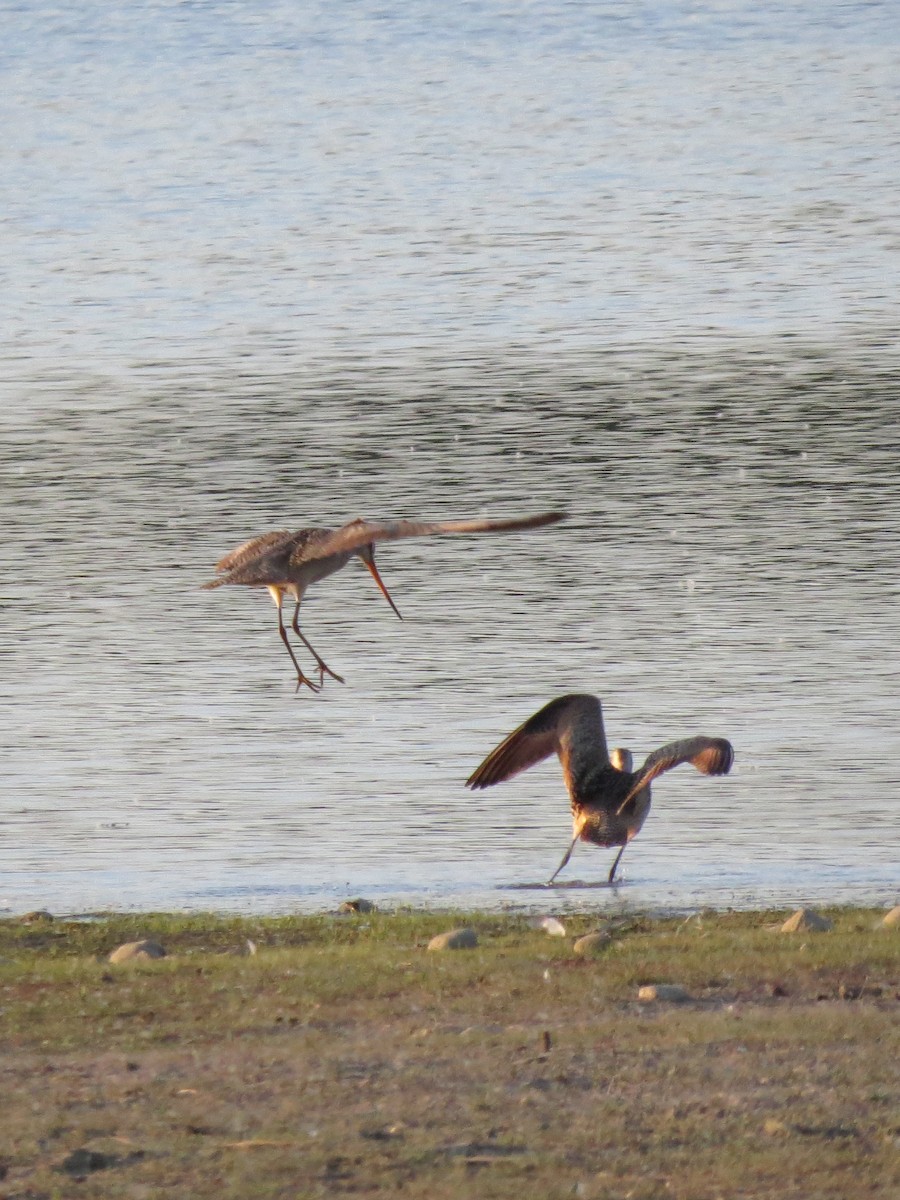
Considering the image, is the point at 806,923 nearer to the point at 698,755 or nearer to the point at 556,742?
the point at 698,755

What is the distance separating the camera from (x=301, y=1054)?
7.61 m

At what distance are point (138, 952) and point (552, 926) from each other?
1.64 m

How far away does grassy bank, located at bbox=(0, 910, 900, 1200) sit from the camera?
6.52 m

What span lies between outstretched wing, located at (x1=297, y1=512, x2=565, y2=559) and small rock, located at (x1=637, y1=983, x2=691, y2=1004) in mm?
1611

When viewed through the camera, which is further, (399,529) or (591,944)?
(399,529)

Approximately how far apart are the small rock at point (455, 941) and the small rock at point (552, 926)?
0.48m

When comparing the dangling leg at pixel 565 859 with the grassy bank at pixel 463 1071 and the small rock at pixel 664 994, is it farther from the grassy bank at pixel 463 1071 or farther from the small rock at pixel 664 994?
the small rock at pixel 664 994

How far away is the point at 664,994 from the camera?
8.31 meters

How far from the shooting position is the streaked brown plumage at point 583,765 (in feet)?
35.9

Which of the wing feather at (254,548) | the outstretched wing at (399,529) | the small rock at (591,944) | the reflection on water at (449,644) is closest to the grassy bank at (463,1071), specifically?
the small rock at (591,944)

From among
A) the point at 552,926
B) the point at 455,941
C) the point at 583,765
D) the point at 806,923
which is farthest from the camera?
the point at 583,765

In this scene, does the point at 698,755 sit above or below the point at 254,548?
below

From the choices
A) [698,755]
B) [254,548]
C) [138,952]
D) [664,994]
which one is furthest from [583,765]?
[664,994]

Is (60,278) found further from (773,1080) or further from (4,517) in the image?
(773,1080)
